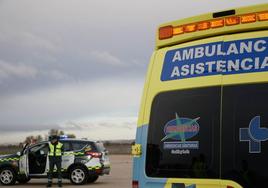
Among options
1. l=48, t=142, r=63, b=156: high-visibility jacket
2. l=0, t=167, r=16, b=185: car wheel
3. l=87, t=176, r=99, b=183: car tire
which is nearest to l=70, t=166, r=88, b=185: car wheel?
l=87, t=176, r=99, b=183: car tire

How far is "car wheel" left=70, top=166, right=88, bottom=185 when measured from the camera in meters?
19.0

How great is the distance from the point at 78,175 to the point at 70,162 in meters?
0.53

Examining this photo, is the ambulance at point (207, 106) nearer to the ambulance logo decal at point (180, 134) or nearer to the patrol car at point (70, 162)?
the ambulance logo decal at point (180, 134)

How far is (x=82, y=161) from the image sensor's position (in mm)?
19031

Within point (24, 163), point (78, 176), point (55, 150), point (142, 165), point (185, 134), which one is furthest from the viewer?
point (24, 163)

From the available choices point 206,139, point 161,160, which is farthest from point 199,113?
point 161,160

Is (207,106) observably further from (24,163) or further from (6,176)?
(6,176)

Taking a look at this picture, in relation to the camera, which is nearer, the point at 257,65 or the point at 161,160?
the point at 257,65

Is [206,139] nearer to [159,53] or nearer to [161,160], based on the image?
[161,160]

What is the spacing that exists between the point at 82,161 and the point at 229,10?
14742 millimetres

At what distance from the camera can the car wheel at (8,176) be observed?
1948cm

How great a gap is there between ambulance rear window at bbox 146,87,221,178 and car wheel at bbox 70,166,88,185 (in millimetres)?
14205

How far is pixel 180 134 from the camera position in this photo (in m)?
4.86

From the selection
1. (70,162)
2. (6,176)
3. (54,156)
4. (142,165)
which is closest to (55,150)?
(54,156)
